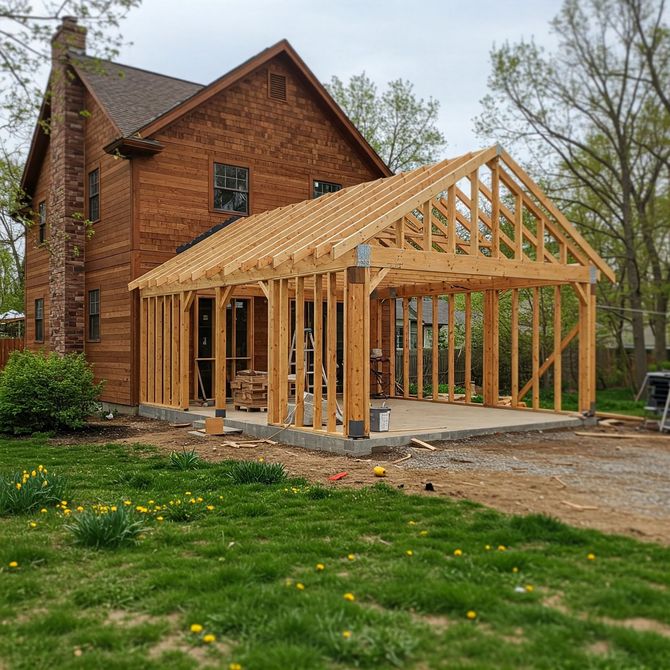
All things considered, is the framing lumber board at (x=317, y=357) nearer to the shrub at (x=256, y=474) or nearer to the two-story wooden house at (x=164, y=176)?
the shrub at (x=256, y=474)

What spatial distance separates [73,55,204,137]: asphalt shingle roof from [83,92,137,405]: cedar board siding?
347mm

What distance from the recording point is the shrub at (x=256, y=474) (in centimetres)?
732

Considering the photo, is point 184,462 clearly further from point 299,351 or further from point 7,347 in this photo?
point 7,347

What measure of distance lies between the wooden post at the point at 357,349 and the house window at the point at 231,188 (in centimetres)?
728

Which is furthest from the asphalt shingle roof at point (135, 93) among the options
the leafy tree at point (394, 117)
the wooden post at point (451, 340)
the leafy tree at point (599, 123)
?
the leafy tree at point (394, 117)

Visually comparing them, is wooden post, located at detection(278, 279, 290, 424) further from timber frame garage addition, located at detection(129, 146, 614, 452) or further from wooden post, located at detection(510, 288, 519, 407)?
wooden post, located at detection(510, 288, 519, 407)

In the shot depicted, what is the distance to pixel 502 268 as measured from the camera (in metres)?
11.5

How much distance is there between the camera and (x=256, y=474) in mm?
7355

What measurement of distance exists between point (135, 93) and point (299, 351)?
1028 cm

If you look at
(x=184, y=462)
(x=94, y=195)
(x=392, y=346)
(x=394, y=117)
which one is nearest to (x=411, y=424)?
(x=184, y=462)

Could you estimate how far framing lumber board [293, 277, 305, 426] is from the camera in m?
10.1

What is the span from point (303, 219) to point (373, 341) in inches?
241

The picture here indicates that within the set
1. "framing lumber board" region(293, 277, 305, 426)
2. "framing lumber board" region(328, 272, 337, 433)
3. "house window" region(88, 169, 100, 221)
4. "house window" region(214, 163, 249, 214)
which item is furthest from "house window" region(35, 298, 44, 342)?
"framing lumber board" region(328, 272, 337, 433)

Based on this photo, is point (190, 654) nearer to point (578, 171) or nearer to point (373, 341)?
point (373, 341)
